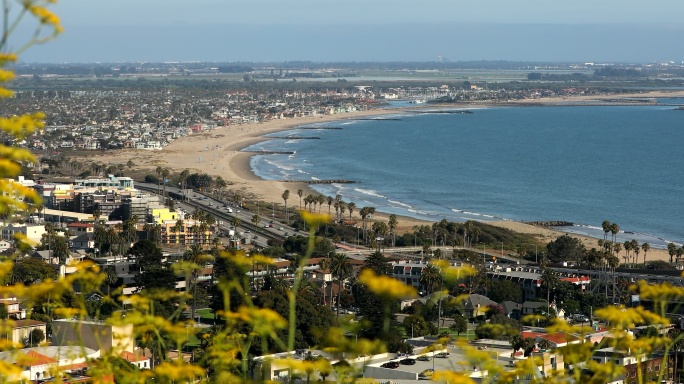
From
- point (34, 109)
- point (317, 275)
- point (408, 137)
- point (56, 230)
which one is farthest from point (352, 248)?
point (34, 109)

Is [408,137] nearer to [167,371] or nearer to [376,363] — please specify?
[376,363]

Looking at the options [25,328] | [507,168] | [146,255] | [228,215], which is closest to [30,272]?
[146,255]

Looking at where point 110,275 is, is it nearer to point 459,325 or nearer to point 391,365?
point 459,325

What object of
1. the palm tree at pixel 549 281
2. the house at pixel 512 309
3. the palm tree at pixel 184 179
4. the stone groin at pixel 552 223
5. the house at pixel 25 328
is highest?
the house at pixel 25 328

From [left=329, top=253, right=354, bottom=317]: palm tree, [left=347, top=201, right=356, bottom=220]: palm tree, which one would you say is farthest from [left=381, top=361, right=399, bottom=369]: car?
[left=347, top=201, right=356, bottom=220]: palm tree

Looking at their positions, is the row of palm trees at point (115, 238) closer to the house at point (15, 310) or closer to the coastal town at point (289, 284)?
the coastal town at point (289, 284)

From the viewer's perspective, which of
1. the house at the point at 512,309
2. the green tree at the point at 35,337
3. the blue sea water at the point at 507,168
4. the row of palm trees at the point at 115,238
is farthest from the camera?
the blue sea water at the point at 507,168

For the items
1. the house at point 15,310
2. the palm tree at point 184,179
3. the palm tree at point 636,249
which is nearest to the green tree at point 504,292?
the palm tree at point 636,249
